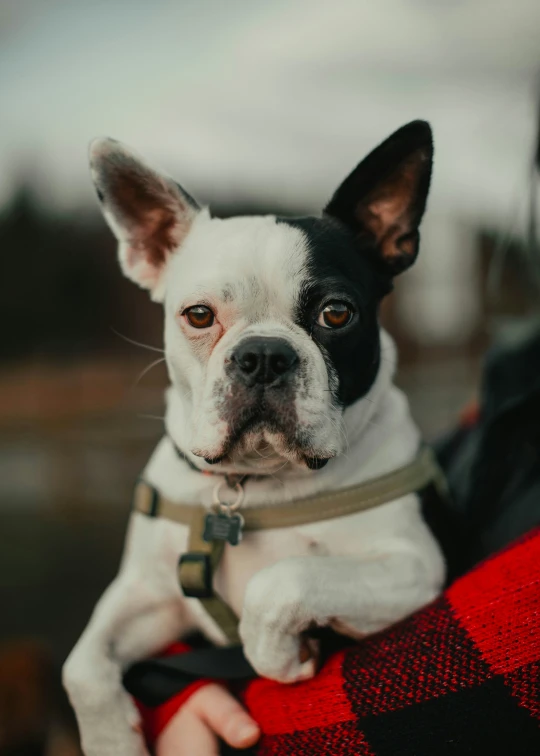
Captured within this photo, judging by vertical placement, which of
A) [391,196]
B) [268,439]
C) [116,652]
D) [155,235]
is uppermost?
[391,196]

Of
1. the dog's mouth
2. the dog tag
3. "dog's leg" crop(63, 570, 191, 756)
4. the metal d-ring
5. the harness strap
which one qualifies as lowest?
"dog's leg" crop(63, 570, 191, 756)

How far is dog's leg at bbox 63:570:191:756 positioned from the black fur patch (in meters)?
0.77

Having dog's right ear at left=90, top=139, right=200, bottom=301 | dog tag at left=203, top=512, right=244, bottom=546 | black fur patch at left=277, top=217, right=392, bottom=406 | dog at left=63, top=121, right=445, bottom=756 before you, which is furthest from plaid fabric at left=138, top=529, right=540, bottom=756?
dog's right ear at left=90, top=139, right=200, bottom=301

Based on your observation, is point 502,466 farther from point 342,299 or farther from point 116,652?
point 116,652

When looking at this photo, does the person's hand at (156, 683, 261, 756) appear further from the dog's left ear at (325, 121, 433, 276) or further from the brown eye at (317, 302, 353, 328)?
the dog's left ear at (325, 121, 433, 276)

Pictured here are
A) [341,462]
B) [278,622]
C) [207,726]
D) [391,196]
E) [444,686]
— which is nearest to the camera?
[444,686]

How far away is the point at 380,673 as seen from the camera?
1.53m

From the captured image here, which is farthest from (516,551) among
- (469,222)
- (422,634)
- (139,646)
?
(469,222)

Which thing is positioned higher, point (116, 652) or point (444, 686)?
point (444, 686)

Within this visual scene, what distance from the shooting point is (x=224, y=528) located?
1.86 m

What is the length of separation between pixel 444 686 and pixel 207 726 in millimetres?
577

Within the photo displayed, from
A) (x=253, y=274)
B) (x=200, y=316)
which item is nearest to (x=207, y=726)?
(x=200, y=316)

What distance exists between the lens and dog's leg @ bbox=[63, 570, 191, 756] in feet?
5.80

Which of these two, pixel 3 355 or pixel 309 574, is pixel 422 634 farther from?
pixel 3 355
